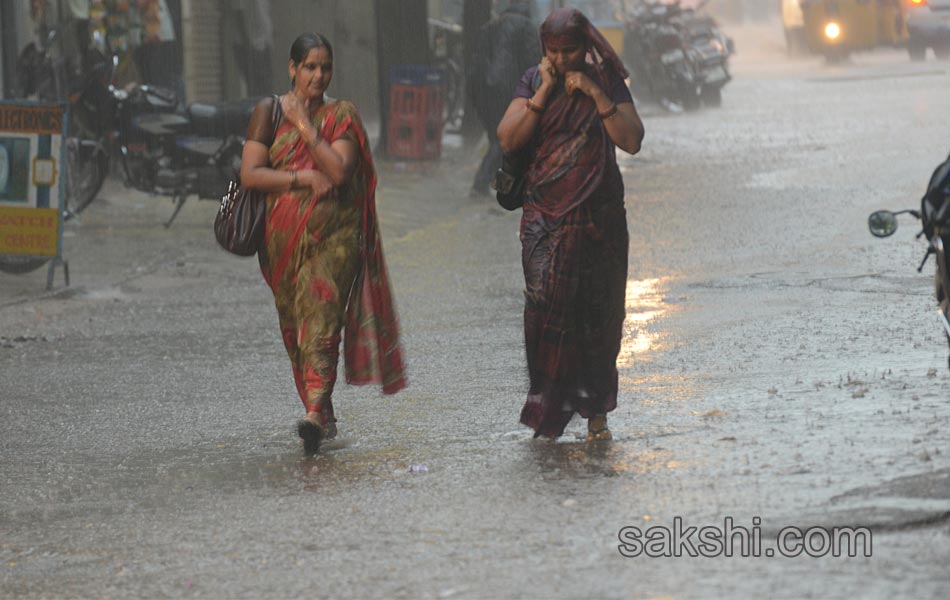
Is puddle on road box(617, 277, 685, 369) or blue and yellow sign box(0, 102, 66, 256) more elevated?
blue and yellow sign box(0, 102, 66, 256)

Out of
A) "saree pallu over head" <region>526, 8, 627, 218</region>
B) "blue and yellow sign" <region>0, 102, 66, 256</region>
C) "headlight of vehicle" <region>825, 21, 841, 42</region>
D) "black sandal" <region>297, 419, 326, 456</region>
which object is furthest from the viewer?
"headlight of vehicle" <region>825, 21, 841, 42</region>

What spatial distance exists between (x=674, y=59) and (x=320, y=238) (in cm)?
2141

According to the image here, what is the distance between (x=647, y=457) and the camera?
6086 millimetres

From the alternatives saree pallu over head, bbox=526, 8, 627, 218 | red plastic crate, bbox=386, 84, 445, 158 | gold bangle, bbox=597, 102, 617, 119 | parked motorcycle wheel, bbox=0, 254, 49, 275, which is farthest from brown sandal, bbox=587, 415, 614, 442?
red plastic crate, bbox=386, 84, 445, 158

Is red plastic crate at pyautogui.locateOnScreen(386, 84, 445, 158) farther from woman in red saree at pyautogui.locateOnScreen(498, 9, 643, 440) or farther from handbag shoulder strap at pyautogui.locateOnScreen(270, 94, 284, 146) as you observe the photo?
woman in red saree at pyautogui.locateOnScreen(498, 9, 643, 440)

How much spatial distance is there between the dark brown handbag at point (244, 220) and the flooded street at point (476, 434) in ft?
2.61

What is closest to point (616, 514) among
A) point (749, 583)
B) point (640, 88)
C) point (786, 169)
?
point (749, 583)

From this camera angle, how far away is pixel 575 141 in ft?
20.9

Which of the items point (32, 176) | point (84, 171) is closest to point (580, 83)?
point (32, 176)

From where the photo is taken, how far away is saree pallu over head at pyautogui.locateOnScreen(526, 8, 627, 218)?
20.8 ft

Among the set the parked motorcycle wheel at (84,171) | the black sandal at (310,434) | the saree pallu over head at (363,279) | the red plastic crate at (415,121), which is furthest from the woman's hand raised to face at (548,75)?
the red plastic crate at (415,121)

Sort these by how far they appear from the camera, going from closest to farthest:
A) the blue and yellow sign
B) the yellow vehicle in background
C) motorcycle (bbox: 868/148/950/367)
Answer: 1. motorcycle (bbox: 868/148/950/367)
2. the blue and yellow sign
3. the yellow vehicle in background

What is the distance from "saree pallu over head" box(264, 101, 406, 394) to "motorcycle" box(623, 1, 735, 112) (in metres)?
21.1

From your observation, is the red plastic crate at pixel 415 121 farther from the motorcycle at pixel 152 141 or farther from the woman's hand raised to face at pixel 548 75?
the woman's hand raised to face at pixel 548 75
